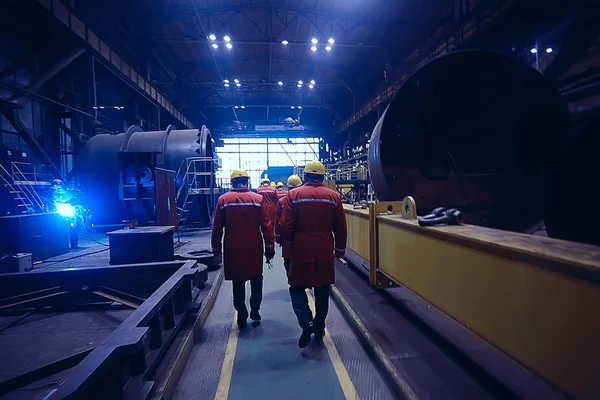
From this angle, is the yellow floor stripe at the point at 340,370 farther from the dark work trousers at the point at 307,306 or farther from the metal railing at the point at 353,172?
the metal railing at the point at 353,172

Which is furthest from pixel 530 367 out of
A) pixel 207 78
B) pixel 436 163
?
pixel 207 78

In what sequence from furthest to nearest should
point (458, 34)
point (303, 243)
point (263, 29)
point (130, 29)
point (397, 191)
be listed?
point (263, 29) < point (130, 29) < point (458, 34) < point (397, 191) < point (303, 243)

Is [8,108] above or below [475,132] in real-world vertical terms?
above

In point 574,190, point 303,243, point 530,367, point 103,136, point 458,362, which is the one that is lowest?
point 458,362

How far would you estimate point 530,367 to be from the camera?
4.53 ft

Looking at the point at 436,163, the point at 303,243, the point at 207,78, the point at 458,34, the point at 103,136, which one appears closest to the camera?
the point at 303,243

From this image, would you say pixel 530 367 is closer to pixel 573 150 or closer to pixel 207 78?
pixel 573 150

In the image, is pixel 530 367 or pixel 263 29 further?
pixel 263 29

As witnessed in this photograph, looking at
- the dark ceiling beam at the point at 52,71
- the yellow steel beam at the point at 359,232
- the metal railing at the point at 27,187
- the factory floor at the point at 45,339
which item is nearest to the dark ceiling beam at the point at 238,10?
the dark ceiling beam at the point at 52,71

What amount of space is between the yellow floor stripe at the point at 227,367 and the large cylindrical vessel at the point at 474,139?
2593mm

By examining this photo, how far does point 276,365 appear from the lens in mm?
2545

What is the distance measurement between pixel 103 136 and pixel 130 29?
621 centimetres

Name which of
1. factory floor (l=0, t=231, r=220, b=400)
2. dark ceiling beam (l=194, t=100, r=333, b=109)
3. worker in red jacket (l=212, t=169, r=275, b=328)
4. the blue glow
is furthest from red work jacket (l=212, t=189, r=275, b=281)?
dark ceiling beam (l=194, t=100, r=333, b=109)

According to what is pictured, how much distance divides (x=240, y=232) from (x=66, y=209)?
6.73 m
